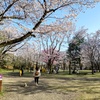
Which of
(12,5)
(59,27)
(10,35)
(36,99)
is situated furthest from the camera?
(10,35)

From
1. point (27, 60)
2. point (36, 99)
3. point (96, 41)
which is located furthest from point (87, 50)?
point (36, 99)

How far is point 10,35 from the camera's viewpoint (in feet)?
80.4

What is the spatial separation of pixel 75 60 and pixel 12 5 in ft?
137

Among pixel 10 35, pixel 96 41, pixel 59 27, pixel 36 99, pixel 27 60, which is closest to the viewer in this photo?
pixel 59 27

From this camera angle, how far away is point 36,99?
11.8m

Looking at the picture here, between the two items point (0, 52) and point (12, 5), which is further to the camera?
point (0, 52)

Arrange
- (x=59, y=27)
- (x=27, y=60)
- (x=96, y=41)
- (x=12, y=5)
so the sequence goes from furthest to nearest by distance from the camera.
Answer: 1. (x=27, y=60)
2. (x=96, y=41)
3. (x=59, y=27)
4. (x=12, y=5)

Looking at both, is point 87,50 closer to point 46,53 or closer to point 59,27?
point 46,53

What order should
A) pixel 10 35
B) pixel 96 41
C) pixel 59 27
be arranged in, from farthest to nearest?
pixel 96 41
pixel 10 35
pixel 59 27

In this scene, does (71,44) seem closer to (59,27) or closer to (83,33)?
(83,33)

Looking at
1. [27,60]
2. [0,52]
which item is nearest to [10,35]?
[0,52]

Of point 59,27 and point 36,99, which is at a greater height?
point 59,27

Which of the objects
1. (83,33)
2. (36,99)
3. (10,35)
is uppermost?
(83,33)

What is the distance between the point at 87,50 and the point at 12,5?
1563 inches
